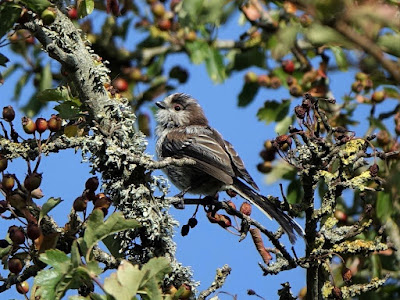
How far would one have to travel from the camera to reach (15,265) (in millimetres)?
2236

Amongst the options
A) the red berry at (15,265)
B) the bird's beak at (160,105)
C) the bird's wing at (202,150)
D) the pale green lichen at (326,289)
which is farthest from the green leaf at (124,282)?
the bird's beak at (160,105)

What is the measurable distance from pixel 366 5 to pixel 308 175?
1873 mm

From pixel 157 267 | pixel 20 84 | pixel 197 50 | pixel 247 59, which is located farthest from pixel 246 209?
pixel 20 84

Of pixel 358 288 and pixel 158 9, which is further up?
pixel 158 9

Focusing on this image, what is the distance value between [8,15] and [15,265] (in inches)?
33.2

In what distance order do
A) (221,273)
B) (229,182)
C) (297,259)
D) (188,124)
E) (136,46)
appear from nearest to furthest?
(221,273), (297,259), (229,182), (188,124), (136,46)

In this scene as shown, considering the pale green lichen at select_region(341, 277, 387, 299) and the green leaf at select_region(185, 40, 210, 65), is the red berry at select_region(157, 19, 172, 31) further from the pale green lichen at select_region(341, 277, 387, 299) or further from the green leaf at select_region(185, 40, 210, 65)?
the pale green lichen at select_region(341, 277, 387, 299)

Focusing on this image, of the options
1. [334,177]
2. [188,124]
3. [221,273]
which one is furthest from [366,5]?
[188,124]

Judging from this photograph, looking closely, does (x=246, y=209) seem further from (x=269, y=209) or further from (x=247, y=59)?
(x=247, y=59)

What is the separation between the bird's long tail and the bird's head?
3.85 ft

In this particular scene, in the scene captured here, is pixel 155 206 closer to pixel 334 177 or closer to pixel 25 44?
pixel 334 177

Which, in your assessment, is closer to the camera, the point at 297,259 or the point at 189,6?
the point at 189,6

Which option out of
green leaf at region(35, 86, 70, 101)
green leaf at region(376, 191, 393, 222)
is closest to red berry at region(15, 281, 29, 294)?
green leaf at region(35, 86, 70, 101)

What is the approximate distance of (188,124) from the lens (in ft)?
17.9
